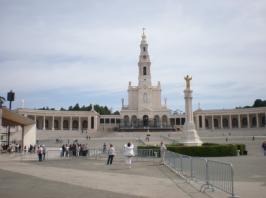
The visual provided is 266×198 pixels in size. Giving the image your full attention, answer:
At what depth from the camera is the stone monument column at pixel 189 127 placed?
38688mm

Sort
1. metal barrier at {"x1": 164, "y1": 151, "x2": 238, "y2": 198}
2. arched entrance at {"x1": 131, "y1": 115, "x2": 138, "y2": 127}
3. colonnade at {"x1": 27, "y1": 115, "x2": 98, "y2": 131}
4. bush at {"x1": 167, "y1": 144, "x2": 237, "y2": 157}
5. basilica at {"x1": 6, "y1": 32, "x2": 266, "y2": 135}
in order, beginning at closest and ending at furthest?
metal barrier at {"x1": 164, "y1": 151, "x2": 238, "y2": 198}, bush at {"x1": 167, "y1": 144, "x2": 237, "y2": 157}, basilica at {"x1": 6, "y1": 32, "x2": 266, "y2": 135}, colonnade at {"x1": 27, "y1": 115, "x2": 98, "y2": 131}, arched entrance at {"x1": 131, "y1": 115, "x2": 138, "y2": 127}

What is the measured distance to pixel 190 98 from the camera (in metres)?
41.2

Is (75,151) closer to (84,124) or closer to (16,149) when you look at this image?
(16,149)

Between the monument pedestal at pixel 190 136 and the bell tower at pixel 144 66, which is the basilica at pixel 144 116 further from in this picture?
the monument pedestal at pixel 190 136

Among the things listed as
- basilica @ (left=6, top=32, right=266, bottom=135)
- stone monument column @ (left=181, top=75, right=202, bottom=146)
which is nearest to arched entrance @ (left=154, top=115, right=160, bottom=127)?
basilica @ (left=6, top=32, right=266, bottom=135)

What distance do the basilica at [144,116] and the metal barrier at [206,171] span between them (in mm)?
74191

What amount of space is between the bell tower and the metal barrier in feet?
269

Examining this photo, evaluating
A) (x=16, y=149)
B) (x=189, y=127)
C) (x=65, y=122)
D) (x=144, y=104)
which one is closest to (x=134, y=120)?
(x=144, y=104)

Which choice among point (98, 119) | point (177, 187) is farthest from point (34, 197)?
point (98, 119)

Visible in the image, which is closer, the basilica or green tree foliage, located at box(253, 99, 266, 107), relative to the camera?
the basilica

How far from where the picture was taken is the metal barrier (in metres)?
11.6

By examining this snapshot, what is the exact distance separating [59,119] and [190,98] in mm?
68878

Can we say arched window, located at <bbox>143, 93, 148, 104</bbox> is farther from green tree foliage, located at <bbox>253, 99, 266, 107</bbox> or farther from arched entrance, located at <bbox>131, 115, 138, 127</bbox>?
green tree foliage, located at <bbox>253, 99, 266, 107</bbox>

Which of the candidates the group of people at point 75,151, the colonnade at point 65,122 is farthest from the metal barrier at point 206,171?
the colonnade at point 65,122
